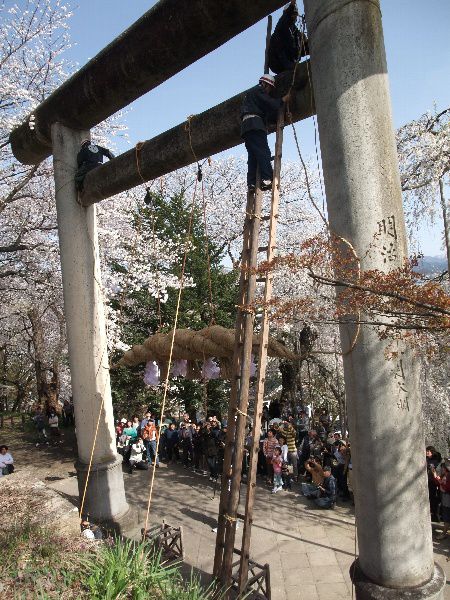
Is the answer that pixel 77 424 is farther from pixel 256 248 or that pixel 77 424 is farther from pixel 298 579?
pixel 256 248

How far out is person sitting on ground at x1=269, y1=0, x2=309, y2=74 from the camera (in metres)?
4.65

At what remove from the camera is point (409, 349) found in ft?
11.1

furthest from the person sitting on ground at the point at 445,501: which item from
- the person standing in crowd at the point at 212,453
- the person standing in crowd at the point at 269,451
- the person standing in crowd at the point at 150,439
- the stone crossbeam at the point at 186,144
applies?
the person standing in crowd at the point at 150,439

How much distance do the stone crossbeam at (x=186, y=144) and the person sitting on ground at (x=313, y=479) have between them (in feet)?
21.8

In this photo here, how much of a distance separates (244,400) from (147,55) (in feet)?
14.6

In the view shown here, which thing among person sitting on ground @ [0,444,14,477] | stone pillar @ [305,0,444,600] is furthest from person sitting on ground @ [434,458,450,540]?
person sitting on ground @ [0,444,14,477]

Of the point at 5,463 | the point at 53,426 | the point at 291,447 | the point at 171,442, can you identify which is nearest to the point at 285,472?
the point at 291,447

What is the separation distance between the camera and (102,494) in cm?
720

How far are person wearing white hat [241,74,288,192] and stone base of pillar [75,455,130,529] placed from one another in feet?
17.4

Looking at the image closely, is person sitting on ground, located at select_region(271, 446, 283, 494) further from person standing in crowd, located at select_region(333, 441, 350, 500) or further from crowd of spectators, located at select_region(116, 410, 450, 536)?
person standing in crowd, located at select_region(333, 441, 350, 500)

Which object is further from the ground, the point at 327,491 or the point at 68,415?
the point at 68,415

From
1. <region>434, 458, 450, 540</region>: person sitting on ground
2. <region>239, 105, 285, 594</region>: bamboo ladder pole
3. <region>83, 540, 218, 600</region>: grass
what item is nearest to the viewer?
<region>83, 540, 218, 600</region>: grass

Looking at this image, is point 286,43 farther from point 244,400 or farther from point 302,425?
point 302,425

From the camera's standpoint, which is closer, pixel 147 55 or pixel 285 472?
pixel 147 55
